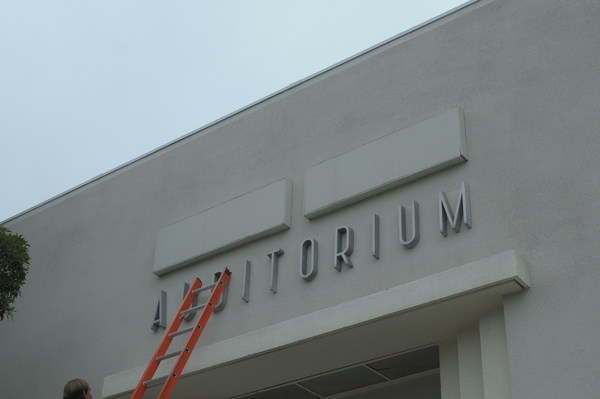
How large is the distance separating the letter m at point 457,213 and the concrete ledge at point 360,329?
49 cm

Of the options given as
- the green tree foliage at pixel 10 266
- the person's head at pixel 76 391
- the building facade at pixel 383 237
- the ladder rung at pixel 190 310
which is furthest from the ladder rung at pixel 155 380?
the green tree foliage at pixel 10 266

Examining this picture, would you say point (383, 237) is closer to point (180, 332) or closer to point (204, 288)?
point (204, 288)

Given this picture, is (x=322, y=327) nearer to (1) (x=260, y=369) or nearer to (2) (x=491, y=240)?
(1) (x=260, y=369)

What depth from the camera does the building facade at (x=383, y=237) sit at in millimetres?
6273

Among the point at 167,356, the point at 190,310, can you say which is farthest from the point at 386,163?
the point at 167,356

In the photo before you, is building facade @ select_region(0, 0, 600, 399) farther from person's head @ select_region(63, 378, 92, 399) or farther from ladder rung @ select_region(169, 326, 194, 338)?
person's head @ select_region(63, 378, 92, 399)

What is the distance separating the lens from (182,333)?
801 centimetres

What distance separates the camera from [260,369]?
7.81m

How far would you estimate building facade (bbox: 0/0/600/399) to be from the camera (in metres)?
6.27

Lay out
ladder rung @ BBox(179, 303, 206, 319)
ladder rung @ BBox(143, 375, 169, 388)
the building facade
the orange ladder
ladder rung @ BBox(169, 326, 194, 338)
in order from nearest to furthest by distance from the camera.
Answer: the building facade
the orange ladder
ladder rung @ BBox(143, 375, 169, 388)
ladder rung @ BBox(169, 326, 194, 338)
ladder rung @ BBox(179, 303, 206, 319)

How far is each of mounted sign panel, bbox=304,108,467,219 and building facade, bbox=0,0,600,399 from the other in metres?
0.02

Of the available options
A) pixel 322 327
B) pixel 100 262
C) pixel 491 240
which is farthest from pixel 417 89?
pixel 100 262

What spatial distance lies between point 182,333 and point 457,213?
3.04 meters

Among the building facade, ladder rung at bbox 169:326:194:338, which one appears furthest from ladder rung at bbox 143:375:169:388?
ladder rung at bbox 169:326:194:338
